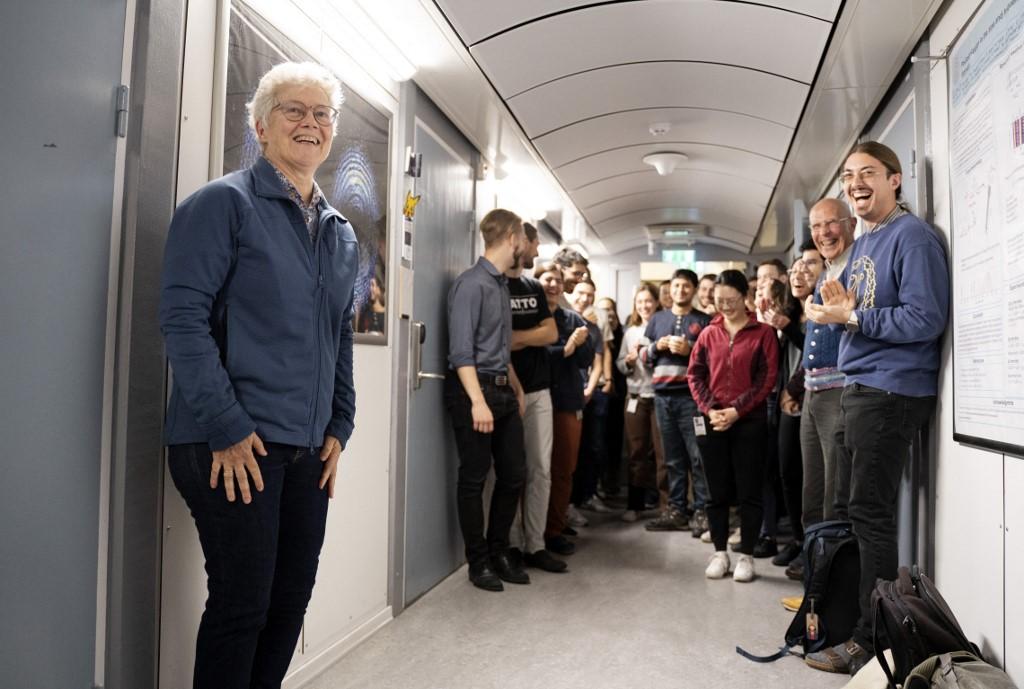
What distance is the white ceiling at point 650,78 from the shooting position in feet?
9.39

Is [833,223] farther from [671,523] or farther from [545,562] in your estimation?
[671,523]

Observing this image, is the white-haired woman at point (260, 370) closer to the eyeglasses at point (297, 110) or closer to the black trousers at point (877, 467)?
the eyeglasses at point (297, 110)

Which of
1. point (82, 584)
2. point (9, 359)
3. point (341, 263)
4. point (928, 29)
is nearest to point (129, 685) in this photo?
point (82, 584)

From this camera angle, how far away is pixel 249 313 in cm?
160

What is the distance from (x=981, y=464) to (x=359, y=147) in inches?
89.9

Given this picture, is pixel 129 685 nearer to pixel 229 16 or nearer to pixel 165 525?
pixel 165 525

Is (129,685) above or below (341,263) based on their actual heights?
below

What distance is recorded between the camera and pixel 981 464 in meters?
2.18

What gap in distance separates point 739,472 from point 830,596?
1.01 meters

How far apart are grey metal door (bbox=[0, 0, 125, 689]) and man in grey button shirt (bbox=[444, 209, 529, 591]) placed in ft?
6.34

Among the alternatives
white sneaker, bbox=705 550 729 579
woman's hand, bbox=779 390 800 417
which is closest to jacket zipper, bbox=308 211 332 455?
white sneaker, bbox=705 550 729 579

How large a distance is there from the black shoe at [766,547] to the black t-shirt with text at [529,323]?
5.29ft

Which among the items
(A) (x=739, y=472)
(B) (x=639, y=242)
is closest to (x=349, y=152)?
(A) (x=739, y=472)

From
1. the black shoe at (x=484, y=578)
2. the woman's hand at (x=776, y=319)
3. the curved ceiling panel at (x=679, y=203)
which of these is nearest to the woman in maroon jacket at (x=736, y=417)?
the woman's hand at (x=776, y=319)
